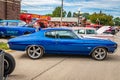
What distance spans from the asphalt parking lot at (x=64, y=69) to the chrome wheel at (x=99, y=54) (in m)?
0.23

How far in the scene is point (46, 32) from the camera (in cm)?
1212

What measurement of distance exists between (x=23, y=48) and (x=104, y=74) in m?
4.08

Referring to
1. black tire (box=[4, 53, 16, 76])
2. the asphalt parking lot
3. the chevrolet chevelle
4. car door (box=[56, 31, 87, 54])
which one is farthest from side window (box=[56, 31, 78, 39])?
black tire (box=[4, 53, 16, 76])

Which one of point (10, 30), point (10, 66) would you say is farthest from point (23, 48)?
point (10, 30)

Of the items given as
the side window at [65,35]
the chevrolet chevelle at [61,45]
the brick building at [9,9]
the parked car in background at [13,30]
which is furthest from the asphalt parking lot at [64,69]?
the brick building at [9,9]

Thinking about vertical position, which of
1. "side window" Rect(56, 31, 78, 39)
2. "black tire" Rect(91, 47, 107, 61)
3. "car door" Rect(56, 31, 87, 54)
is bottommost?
"black tire" Rect(91, 47, 107, 61)

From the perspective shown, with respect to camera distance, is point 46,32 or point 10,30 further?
point 10,30

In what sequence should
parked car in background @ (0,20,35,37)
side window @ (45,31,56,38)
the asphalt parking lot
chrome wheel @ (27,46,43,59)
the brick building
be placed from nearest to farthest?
the asphalt parking lot
chrome wheel @ (27,46,43,59)
side window @ (45,31,56,38)
parked car in background @ (0,20,35,37)
the brick building

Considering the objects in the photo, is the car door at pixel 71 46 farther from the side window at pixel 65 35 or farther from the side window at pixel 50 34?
the side window at pixel 50 34

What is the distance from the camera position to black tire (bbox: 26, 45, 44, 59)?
11.6 m

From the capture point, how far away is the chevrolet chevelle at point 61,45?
11.6 meters

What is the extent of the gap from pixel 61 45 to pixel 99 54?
163 cm

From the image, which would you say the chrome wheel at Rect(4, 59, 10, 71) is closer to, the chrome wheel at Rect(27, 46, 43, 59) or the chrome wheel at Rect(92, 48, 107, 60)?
the chrome wheel at Rect(27, 46, 43, 59)

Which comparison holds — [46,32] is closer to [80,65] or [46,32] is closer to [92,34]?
[80,65]
